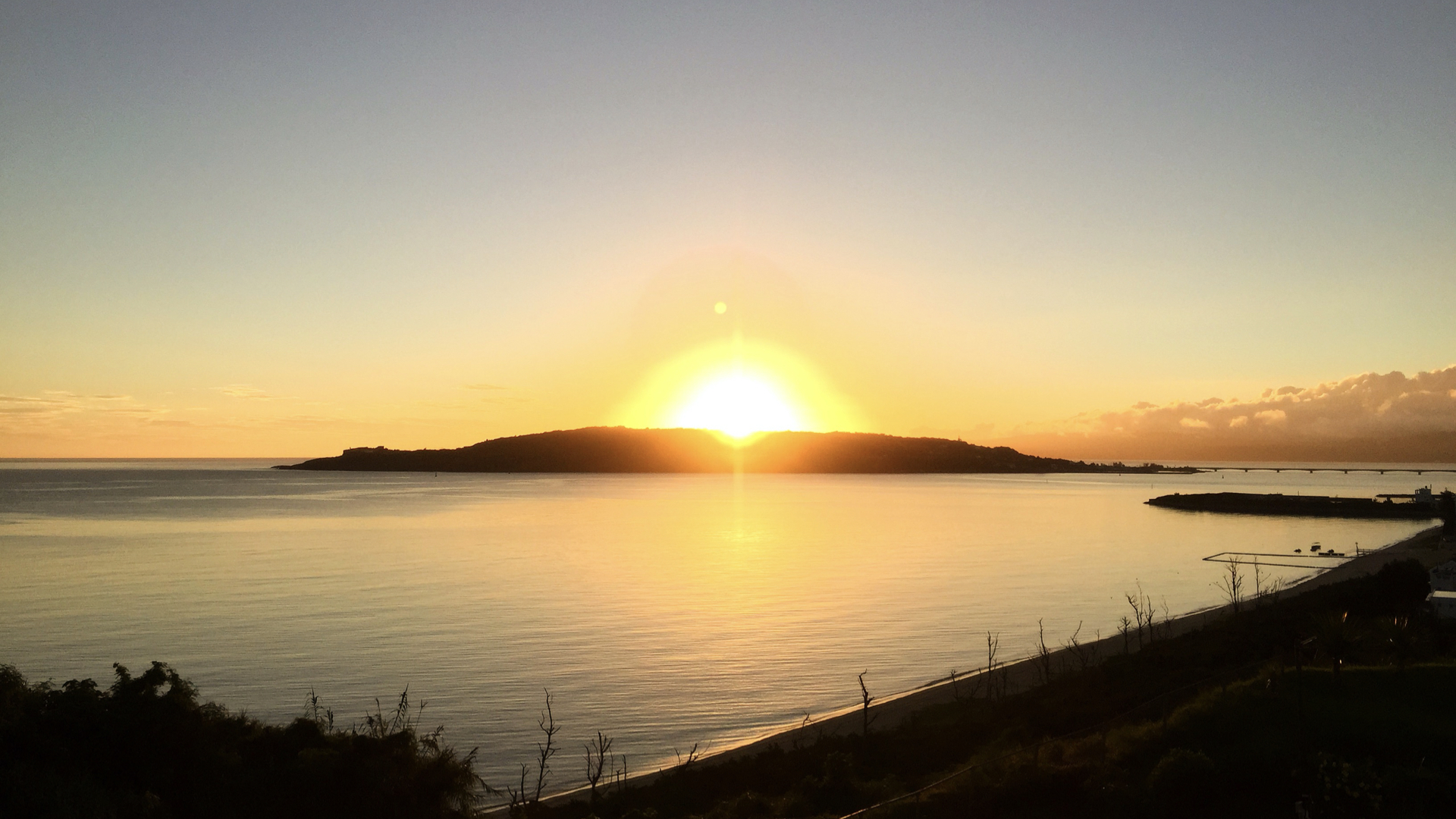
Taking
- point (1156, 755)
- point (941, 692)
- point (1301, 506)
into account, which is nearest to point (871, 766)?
point (1156, 755)

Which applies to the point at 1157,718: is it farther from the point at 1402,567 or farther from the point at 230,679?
the point at 1402,567

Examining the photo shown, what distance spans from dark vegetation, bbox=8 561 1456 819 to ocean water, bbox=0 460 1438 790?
6.58 m

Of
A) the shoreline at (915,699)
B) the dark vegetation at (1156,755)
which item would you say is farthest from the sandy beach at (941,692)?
the dark vegetation at (1156,755)

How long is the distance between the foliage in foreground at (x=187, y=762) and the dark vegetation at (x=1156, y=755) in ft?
12.2

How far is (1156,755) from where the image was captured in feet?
61.3

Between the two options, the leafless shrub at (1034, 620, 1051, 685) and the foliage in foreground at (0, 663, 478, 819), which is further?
the leafless shrub at (1034, 620, 1051, 685)

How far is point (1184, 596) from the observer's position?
63906mm

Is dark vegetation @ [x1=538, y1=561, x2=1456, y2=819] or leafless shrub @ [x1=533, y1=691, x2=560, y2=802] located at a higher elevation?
dark vegetation @ [x1=538, y1=561, x2=1456, y2=819]

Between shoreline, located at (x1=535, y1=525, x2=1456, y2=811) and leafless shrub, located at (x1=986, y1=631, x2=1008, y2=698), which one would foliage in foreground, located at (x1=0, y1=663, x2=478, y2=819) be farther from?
leafless shrub, located at (x1=986, y1=631, x2=1008, y2=698)

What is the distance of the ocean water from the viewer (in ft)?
114

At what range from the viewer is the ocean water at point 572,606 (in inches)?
1364

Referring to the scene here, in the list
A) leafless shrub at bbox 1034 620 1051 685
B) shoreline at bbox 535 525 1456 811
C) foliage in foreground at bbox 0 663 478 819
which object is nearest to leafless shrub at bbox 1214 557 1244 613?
shoreline at bbox 535 525 1456 811

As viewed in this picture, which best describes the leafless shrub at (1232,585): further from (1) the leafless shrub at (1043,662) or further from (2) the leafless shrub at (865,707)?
(2) the leafless shrub at (865,707)

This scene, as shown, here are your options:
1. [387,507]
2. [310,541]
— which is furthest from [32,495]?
[310,541]
